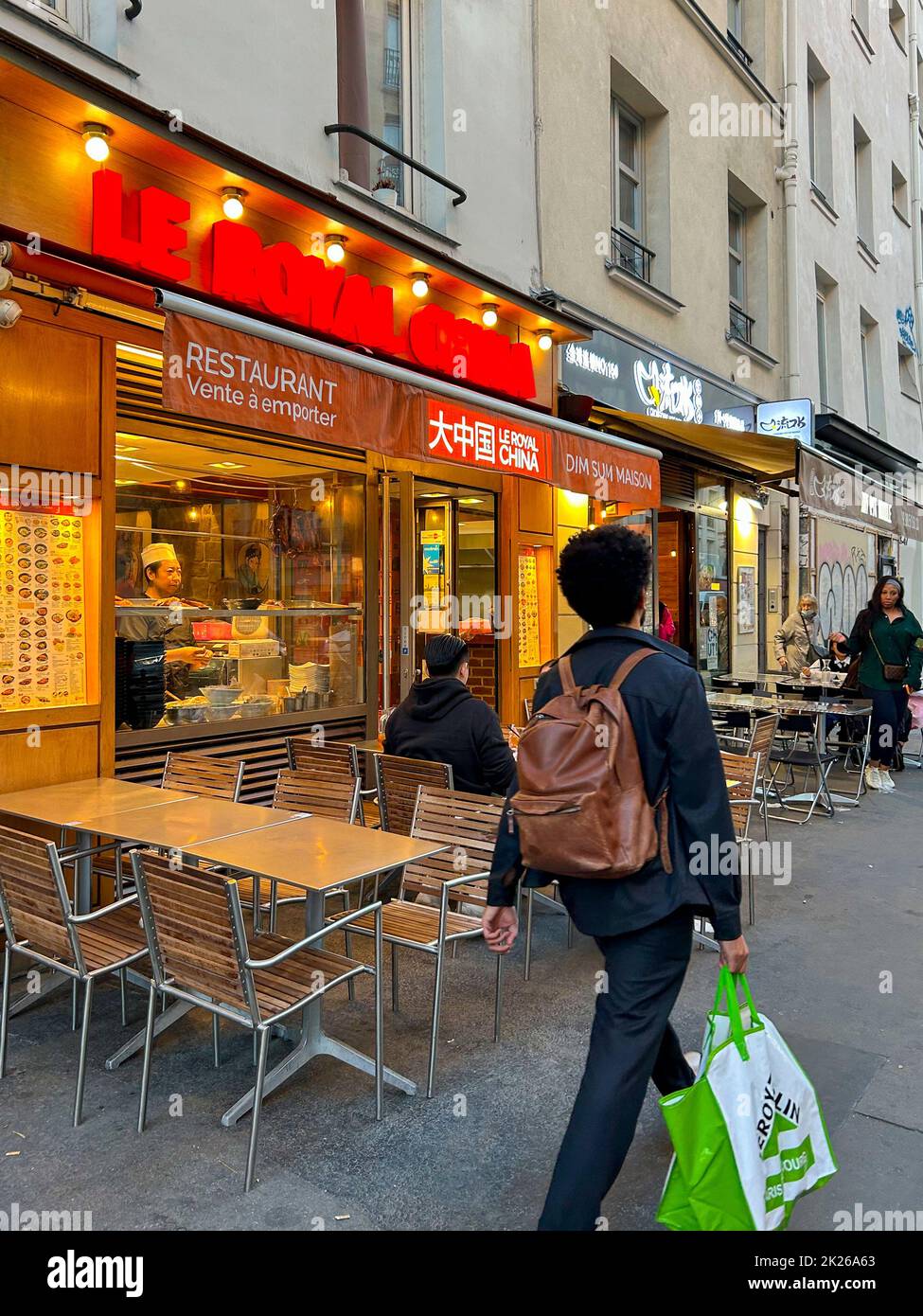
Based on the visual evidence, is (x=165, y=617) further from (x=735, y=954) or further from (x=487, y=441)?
(x=735, y=954)

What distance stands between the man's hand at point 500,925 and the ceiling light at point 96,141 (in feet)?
14.1

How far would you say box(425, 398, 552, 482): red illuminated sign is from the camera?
553cm

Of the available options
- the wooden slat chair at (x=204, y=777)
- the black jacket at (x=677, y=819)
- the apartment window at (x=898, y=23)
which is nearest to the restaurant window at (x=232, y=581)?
the wooden slat chair at (x=204, y=777)

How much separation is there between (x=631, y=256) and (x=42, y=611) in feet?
26.7

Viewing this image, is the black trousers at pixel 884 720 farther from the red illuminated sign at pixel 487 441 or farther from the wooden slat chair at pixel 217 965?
the wooden slat chair at pixel 217 965

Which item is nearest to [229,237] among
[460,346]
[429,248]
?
[429,248]

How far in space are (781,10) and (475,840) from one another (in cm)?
1426

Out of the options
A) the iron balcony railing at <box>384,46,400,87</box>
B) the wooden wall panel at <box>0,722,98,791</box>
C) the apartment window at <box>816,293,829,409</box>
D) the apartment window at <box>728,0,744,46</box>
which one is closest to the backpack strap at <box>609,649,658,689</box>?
the wooden wall panel at <box>0,722,98,791</box>

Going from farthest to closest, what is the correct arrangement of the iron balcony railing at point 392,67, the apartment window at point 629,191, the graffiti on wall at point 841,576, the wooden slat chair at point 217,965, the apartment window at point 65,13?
the graffiti on wall at point 841,576
the apartment window at point 629,191
the iron balcony railing at point 392,67
the apartment window at point 65,13
the wooden slat chair at point 217,965

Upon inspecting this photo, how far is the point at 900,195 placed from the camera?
20.6 m

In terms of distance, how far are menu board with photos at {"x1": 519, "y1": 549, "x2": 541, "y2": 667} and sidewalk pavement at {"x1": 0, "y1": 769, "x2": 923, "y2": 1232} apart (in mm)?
4328

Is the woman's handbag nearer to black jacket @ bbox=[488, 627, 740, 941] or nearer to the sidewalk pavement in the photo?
the sidewalk pavement

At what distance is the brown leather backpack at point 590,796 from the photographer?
2.36 meters

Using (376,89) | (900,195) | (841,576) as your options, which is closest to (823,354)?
(841,576)
